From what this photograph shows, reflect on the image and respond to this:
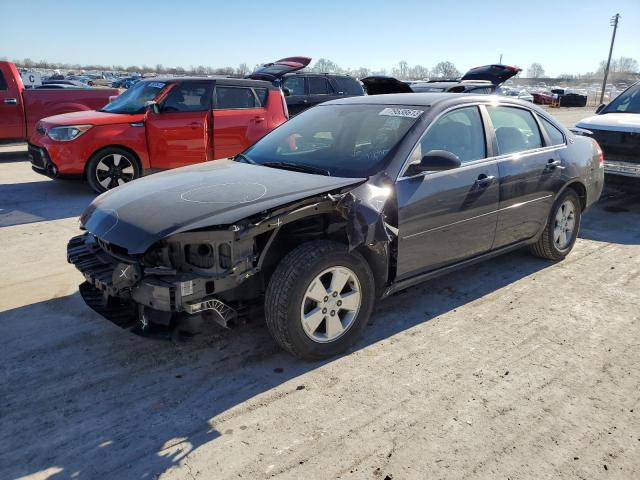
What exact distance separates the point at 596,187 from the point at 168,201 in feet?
15.1

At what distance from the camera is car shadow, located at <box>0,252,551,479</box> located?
262 cm

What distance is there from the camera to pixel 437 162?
12.2 ft

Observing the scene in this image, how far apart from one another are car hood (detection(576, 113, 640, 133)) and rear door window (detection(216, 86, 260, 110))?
17.7ft

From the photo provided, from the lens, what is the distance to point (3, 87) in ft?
35.2

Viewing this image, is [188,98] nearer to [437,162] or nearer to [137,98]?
[137,98]

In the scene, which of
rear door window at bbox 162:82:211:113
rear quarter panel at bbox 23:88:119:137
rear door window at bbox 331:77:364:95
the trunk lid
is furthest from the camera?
rear door window at bbox 331:77:364:95

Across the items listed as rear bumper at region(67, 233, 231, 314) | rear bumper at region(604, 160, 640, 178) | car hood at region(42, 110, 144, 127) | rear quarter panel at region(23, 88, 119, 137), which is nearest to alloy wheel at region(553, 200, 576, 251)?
rear bumper at region(604, 160, 640, 178)

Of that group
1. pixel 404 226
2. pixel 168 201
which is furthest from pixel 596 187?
pixel 168 201

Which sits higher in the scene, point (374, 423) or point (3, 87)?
point (3, 87)

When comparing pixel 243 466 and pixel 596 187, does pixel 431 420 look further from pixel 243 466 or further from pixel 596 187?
pixel 596 187

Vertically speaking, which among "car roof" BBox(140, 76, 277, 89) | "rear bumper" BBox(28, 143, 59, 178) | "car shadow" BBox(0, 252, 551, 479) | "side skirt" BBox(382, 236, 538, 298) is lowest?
"car shadow" BBox(0, 252, 551, 479)

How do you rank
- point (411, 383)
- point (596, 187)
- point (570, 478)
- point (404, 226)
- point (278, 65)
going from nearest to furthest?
point (570, 478), point (411, 383), point (404, 226), point (596, 187), point (278, 65)

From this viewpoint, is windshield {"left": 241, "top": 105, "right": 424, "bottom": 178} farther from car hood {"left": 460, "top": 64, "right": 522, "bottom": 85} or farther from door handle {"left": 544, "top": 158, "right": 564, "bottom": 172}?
car hood {"left": 460, "top": 64, "right": 522, "bottom": 85}

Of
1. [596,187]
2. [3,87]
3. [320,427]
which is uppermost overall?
[3,87]
